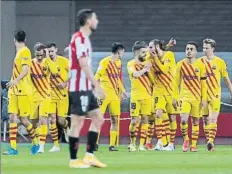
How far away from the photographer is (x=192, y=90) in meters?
19.5

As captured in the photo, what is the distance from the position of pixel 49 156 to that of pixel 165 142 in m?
3.59

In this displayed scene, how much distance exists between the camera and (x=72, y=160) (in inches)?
552

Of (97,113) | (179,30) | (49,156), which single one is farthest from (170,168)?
(179,30)

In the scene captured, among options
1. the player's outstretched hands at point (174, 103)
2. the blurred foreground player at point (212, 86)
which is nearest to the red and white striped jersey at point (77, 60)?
the blurred foreground player at point (212, 86)

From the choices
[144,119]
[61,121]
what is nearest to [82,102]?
[144,119]

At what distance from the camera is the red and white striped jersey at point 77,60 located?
45.7 ft

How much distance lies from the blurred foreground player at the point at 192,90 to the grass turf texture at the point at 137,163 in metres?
0.83

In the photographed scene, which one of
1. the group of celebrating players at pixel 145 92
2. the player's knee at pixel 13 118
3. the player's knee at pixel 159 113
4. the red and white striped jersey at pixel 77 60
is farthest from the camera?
the player's knee at pixel 159 113

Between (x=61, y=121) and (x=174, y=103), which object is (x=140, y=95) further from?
(x=61, y=121)

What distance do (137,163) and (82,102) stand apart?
1940mm

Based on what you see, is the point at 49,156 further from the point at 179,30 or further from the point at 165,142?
the point at 179,30

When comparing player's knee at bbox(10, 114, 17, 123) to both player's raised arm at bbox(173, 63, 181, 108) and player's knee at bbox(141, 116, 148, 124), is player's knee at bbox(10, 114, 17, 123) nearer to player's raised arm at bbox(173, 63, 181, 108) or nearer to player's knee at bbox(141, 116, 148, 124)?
player's knee at bbox(141, 116, 148, 124)

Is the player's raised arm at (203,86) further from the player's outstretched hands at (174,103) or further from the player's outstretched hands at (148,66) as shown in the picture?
the player's outstretched hands at (148,66)

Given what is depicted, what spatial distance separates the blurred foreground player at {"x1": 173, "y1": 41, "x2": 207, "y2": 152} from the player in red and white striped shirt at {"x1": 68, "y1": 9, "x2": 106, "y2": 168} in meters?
5.52
